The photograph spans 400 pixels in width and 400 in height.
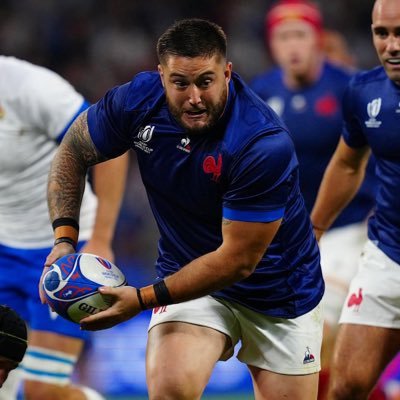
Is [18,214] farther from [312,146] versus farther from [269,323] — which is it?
[312,146]

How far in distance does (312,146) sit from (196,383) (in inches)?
137

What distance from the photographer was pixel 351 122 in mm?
5199

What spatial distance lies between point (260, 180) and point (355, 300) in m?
1.38

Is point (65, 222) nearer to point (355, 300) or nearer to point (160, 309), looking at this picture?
point (160, 309)

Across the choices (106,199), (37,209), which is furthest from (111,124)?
(37,209)

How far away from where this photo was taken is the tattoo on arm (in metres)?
4.48

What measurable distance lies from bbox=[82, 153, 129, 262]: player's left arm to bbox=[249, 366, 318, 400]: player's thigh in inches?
45.4

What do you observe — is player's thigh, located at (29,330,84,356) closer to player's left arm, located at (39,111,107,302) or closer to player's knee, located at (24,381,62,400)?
player's knee, located at (24,381,62,400)

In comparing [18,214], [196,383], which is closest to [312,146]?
[18,214]

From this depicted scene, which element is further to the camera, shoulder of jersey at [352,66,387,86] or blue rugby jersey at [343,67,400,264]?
shoulder of jersey at [352,66,387,86]

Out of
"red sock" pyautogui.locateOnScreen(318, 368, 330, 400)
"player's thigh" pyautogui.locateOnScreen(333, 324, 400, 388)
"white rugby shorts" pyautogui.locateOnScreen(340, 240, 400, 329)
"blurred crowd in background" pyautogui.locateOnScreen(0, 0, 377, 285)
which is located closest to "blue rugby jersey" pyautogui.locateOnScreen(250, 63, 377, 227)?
"red sock" pyautogui.locateOnScreen(318, 368, 330, 400)

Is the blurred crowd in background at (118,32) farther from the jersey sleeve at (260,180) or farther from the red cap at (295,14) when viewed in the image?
the jersey sleeve at (260,180)

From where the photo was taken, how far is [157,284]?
4.04 m

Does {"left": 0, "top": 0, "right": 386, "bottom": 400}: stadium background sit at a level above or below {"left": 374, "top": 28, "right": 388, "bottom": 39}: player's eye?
below
